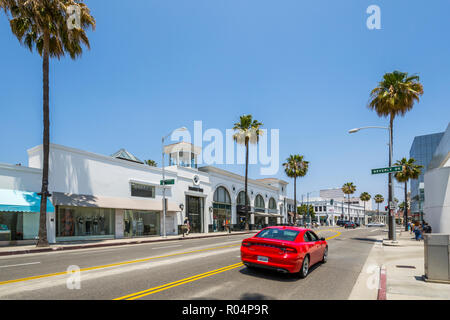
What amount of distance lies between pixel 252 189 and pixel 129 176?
2546cm

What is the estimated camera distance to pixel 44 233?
59.0 feet

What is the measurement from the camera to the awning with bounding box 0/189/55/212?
17812 mm

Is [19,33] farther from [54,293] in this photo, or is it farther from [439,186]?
[439,186]

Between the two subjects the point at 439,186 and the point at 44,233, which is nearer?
the point at 44,233

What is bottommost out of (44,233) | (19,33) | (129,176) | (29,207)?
(44,233)

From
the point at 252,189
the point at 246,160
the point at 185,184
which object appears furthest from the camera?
the point at 252,189

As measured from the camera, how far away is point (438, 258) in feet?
26.3

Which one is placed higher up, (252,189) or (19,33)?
(19,33)

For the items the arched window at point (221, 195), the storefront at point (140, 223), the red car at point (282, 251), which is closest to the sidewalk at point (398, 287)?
the red car at point (282, 251)

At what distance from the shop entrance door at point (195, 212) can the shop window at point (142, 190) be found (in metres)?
5.96

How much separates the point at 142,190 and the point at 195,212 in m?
9.33
